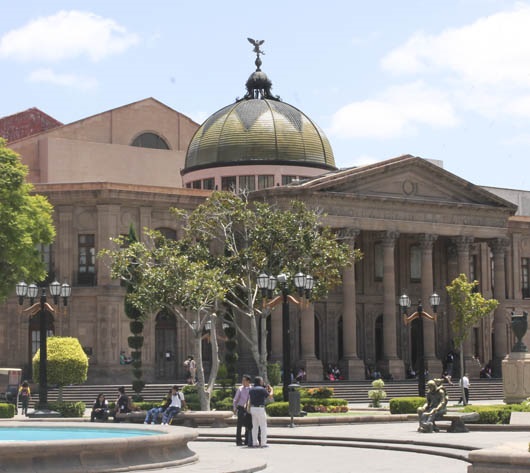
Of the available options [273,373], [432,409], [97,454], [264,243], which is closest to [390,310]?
[273,373]

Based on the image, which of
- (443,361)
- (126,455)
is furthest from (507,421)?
(443,361)

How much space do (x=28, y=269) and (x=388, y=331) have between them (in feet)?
69.4

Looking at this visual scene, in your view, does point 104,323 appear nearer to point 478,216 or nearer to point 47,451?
point 478,216

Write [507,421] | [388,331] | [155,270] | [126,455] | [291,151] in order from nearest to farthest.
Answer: [126,455] < [507,421] < [155,270] < [388,331] < [291,151]

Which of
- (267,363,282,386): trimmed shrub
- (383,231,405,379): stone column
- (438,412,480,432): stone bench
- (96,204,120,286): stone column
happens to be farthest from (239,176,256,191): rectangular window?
(438,412,480,432): stone bench

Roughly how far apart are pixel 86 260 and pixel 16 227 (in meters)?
10.4

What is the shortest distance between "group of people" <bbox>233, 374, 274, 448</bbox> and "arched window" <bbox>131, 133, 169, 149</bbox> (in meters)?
47.1

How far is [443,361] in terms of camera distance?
71.4m

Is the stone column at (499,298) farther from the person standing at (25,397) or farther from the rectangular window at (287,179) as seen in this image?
the person standing at (25,397)

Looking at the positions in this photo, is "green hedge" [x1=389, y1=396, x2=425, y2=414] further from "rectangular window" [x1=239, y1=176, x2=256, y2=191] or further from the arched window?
the arched window

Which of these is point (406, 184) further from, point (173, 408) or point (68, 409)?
point (173, 408)

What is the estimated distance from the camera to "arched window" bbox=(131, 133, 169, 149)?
7656 cm

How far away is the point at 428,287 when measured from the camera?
6750 cm

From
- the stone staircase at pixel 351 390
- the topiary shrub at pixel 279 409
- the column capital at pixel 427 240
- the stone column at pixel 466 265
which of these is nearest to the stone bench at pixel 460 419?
the topiary shrub at pixel 279 409
